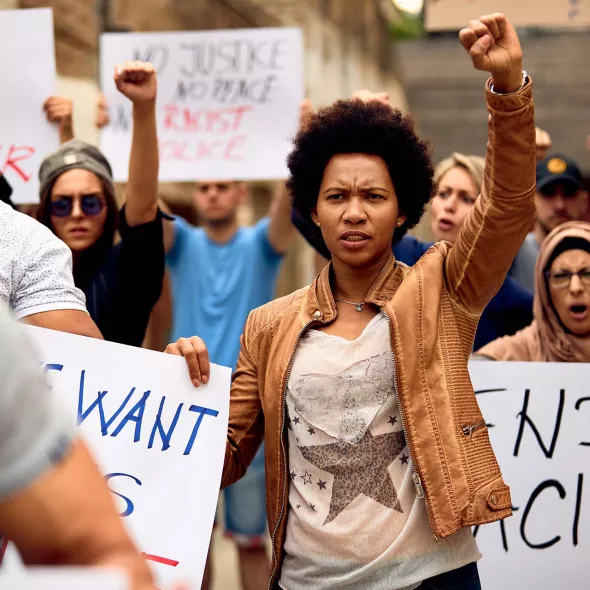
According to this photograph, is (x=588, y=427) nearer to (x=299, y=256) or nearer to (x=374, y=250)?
(x=374, y=250)

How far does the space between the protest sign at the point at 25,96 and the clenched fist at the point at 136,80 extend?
1.04 m

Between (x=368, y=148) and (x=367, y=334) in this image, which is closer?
(x=367, y=334)

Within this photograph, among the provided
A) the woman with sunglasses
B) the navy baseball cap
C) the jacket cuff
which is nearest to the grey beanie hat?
the woman with sunglasses

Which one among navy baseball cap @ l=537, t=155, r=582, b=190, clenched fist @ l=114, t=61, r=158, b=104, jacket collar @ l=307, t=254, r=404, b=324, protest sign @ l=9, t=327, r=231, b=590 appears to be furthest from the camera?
navy baseball cap @ l=537, t=155, r=582, b=190

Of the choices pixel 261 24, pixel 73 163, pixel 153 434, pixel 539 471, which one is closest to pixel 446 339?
pixel 153 434

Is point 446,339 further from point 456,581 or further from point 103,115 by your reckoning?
point 103,115

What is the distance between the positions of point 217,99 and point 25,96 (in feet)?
3.39

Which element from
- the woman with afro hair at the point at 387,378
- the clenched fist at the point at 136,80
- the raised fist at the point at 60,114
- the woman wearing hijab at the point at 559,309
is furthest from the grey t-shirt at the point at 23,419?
the raised fist at the point at 60,114

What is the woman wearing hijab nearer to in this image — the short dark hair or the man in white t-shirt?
the short dark hair

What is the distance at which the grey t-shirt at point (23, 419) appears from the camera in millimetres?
1020

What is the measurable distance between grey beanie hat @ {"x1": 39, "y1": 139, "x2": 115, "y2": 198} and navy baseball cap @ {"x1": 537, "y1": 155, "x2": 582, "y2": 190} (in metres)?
2.05

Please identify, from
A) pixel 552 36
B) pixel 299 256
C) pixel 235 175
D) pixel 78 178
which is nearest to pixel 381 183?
pixel 78 178

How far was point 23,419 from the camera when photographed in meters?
1.02

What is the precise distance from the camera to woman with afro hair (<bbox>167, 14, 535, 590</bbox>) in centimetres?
237
